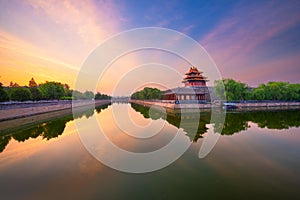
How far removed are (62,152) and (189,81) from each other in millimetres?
36414

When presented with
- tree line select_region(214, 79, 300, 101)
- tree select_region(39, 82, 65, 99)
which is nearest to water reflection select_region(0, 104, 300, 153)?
tree line select_region(214, 79, 300, 101)

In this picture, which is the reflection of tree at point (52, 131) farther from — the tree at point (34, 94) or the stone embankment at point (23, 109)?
the tree at point (34, 94)

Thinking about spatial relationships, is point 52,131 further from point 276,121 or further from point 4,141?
point 276,121

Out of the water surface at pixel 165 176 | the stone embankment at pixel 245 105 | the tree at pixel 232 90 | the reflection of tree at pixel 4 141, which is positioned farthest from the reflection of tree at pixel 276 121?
the reflection of tree at pixel 4 141

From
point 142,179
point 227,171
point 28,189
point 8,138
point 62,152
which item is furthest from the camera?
point 8,138

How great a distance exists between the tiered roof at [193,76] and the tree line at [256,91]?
17.4ft

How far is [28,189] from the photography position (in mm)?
5098

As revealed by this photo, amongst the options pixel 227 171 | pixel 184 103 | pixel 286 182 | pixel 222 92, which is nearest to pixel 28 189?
pixel 227 171

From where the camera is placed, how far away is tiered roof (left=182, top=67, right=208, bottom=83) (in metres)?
40.7

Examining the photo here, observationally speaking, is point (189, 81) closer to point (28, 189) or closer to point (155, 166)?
point (155, 166)

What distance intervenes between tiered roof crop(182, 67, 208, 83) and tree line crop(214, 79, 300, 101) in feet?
17.4

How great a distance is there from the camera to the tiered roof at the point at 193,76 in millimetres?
40703

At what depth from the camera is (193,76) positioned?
4106 centimetres

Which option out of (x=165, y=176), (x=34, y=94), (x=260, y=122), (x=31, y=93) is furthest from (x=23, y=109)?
(x=260, y=122)
